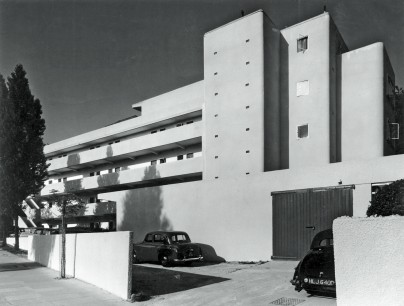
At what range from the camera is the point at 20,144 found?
95.8 feet

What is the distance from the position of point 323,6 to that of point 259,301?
19.5 m

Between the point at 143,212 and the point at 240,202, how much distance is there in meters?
7.16

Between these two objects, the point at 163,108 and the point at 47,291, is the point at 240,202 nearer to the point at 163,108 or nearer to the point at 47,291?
the point at 47,291

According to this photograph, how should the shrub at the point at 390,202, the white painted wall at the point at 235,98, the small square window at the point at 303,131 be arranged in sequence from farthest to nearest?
the small square window at the point at 303,131 → the white painted wall at the point at 235,98 → the shrub at the point at 390,202

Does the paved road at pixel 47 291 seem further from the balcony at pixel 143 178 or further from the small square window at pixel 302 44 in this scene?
the small square window at pixel 302 44

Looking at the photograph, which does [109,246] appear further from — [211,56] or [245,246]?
[211,56]

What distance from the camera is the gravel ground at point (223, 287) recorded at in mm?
9711

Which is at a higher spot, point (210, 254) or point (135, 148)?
point (135, 148)

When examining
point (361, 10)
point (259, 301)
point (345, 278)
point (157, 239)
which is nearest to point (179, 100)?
point (157, 239)

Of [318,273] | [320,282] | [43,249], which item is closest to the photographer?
[320,282]

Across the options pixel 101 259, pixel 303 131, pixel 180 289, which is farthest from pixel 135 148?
pixel 180 289

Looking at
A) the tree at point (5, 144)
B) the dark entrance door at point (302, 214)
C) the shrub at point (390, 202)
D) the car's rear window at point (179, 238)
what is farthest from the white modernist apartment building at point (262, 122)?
the shrub at point (390, 202)

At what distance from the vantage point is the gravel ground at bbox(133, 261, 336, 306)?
31.9 feet

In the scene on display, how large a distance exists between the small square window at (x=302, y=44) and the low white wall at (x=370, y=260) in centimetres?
1952
